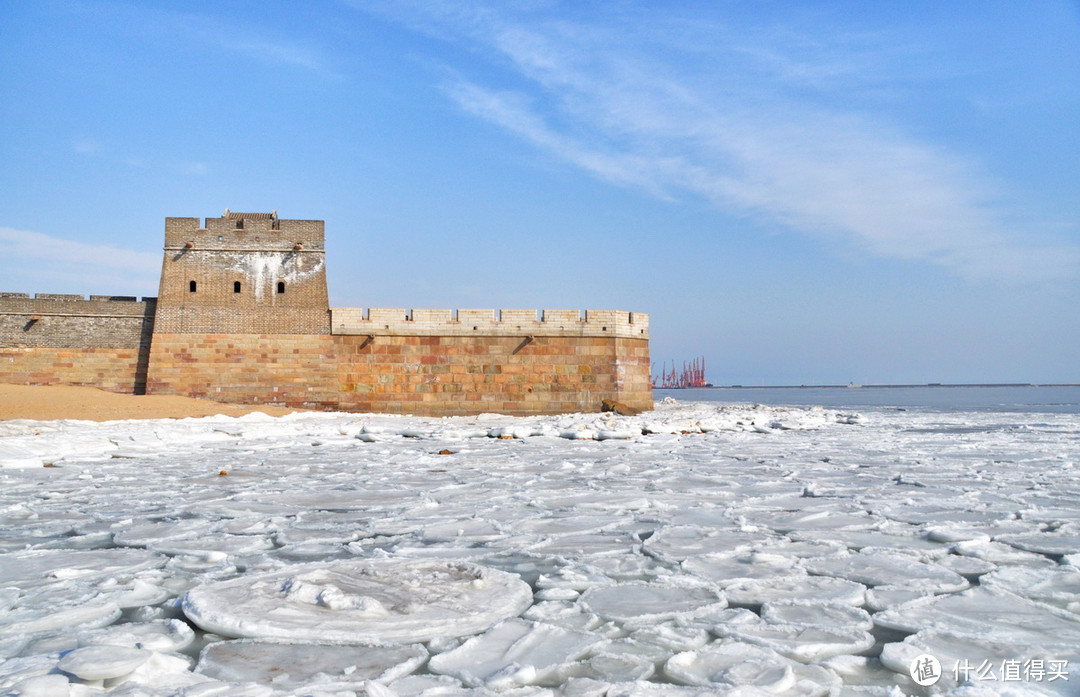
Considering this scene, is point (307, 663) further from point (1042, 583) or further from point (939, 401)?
point (939, 401)

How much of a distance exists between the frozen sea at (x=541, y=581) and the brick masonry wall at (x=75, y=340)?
9.35m

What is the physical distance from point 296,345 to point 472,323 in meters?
3.58

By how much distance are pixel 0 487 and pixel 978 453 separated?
921 centimetres

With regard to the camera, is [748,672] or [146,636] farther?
[146,636]

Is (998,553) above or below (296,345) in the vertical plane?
below

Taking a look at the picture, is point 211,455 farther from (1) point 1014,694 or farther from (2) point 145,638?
(1) point 1014,694

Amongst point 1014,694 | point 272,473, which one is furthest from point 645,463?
point 1014,694

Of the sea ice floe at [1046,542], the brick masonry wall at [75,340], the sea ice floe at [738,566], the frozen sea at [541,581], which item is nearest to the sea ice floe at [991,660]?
the frozen sea at [541,581]

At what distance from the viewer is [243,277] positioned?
15.2 m

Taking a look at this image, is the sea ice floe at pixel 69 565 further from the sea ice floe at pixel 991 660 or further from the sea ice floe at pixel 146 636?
the sea ice floe at pixel 991 660

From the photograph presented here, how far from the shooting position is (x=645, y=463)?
7.21 metres

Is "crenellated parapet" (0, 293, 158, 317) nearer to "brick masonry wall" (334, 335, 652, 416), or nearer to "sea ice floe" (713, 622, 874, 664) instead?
"brick masonry wall" (334, 335, 652, 416)

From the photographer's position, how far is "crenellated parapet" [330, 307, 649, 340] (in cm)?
1496

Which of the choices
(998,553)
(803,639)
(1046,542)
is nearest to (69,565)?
(803,639)
